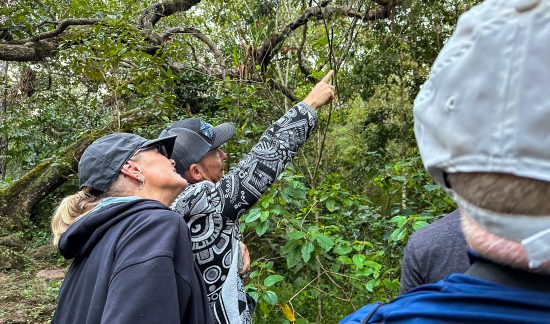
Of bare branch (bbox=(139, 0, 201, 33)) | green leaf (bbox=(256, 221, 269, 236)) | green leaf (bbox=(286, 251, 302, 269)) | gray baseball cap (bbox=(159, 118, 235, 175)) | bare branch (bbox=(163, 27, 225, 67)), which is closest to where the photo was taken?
gray baseball cap (bbox=(159, 118, 235, 175))

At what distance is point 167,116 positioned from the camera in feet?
17.7

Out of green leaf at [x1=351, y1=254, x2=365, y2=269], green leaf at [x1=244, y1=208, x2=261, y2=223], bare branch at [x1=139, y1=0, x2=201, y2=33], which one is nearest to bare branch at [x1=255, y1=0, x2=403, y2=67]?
bare branch at [x1=139, y1=0, x2=201, y2=33]

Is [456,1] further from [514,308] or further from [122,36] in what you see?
[514,308]

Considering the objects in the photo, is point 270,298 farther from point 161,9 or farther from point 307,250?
point 161,9

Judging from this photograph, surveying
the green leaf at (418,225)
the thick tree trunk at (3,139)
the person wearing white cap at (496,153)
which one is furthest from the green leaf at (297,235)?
the thick tree trunk at (3,139)

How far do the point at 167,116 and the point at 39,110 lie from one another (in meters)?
4.81

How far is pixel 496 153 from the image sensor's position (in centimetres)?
55

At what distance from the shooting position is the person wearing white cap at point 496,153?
53 centimetres

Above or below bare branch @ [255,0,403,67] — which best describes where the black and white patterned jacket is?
below

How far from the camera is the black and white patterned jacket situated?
1.66 m

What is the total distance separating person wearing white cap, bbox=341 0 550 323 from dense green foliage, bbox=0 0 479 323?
139 centimetres

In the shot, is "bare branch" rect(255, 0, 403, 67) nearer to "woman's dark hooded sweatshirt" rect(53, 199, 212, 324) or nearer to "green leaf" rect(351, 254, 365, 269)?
"green leaf" rect(351, 254, 365, 269)

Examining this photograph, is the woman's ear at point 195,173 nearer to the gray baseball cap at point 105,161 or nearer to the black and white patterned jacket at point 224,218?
the black and white patterned jacket at point 224,218

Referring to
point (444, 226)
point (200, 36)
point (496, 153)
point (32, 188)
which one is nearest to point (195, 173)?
point (444, 226)
